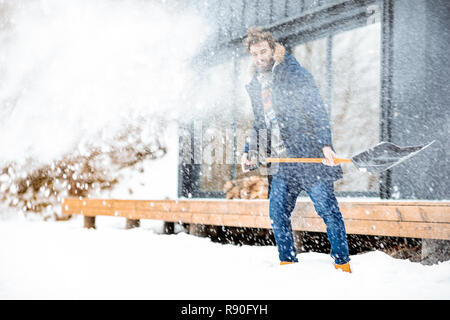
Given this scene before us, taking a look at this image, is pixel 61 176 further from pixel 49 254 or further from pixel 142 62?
pixel 49 254

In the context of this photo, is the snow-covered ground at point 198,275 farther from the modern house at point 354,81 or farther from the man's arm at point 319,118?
the modern house at point 354,81

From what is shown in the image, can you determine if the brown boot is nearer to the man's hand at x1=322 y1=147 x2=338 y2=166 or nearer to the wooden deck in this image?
the wooden deck

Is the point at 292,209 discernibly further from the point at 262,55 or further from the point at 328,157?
the point at 262,55

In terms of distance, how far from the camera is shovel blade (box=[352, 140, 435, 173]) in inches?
97.4

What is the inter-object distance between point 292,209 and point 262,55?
1006 millimetres

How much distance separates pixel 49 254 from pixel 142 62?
197 inches

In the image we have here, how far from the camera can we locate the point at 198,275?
2650mm

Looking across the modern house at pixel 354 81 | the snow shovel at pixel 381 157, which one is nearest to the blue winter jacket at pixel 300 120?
the snow shovel at pixel 381 157

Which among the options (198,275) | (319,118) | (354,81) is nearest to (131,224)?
(198,275)

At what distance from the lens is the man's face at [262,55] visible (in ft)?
8.13

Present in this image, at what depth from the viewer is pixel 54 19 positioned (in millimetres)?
8789

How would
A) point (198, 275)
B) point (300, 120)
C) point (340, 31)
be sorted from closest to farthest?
point (300, 120) < point (198, 275) < point (340, 31)

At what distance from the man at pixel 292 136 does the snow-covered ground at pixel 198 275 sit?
20 cm
